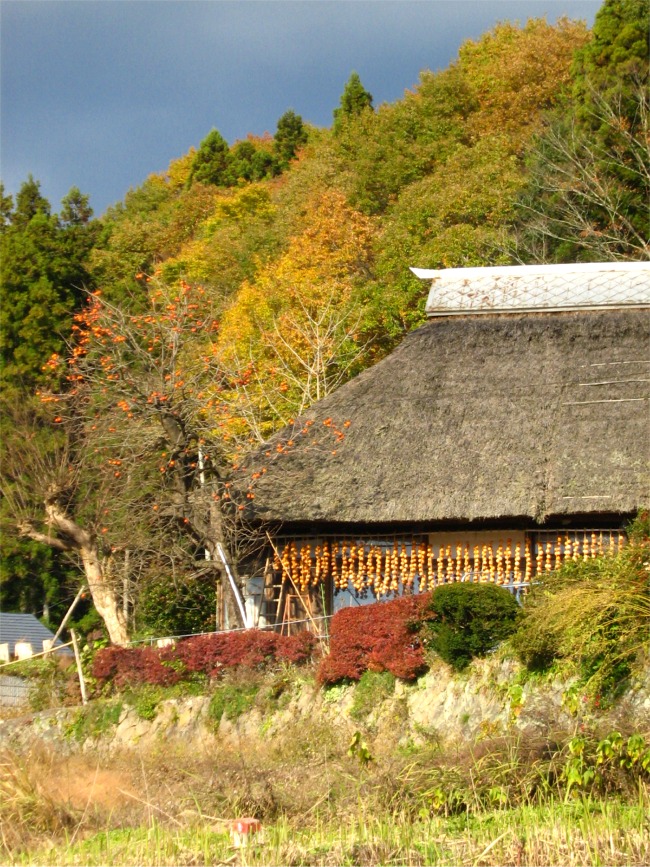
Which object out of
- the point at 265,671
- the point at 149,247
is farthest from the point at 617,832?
the point at 149,247

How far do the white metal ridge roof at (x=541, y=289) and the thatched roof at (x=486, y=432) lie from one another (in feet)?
0.77

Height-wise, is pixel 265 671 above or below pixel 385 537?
below

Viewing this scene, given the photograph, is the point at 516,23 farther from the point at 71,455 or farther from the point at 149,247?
the point at 71,455

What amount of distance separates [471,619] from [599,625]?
1.85 meters

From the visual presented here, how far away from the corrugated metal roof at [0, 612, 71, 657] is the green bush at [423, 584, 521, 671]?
36.6ft

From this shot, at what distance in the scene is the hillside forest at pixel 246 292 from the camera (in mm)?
17250

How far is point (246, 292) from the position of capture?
2581 centimetres

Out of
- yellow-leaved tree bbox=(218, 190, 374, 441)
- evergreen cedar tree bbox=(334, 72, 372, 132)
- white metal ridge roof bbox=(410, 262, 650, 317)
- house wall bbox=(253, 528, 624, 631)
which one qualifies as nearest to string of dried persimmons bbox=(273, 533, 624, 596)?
house wall bbox=(253, 528, 624, 631)

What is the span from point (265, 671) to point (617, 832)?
23.2 feet

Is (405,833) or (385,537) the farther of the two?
(385,537)

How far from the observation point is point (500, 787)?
8867 millimetres

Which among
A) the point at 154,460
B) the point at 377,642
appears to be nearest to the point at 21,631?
the point at 154,460

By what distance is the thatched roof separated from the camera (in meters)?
15.0

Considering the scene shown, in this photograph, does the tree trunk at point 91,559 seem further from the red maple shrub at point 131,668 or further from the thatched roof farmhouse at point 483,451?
the thatched roof farmhouse at point 483,451
